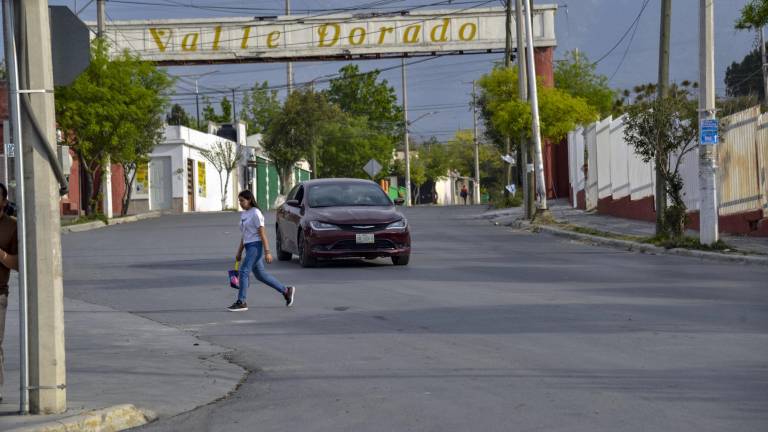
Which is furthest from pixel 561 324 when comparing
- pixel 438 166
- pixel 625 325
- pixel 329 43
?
pixel 438 166

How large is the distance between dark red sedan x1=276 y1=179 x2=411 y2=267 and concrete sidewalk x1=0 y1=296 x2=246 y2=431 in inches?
264

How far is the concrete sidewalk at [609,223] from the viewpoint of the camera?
23.3m


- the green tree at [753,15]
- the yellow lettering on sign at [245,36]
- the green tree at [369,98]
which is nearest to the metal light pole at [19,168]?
the green tree at [753,15]

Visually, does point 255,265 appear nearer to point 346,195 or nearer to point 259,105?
point 346,195

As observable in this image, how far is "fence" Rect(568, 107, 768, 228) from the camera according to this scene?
2548 centimetres

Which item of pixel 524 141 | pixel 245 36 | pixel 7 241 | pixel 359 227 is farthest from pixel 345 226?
pixel 245 36

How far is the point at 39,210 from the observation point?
788 centimetres

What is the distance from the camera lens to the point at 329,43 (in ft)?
198

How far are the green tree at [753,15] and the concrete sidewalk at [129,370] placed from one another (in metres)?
11.1

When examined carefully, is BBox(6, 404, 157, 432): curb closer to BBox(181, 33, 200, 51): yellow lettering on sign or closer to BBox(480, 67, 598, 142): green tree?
BBox(480, 67, 598, 142): green tree

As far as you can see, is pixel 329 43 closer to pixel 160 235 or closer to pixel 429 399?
pixel 160 235

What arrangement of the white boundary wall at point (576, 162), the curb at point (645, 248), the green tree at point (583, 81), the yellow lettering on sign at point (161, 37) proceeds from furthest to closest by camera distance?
the green tree at point (583, 81), the yellow lettering on sign at point (161, 37), the white boundary wall at point (576, 162), the curb at point (645, 248)

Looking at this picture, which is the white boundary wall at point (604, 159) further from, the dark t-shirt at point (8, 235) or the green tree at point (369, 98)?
the green tree at point (369, 98)

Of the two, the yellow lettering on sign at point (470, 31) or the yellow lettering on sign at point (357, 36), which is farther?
the yellow lettering on sign at point (357, 36)
